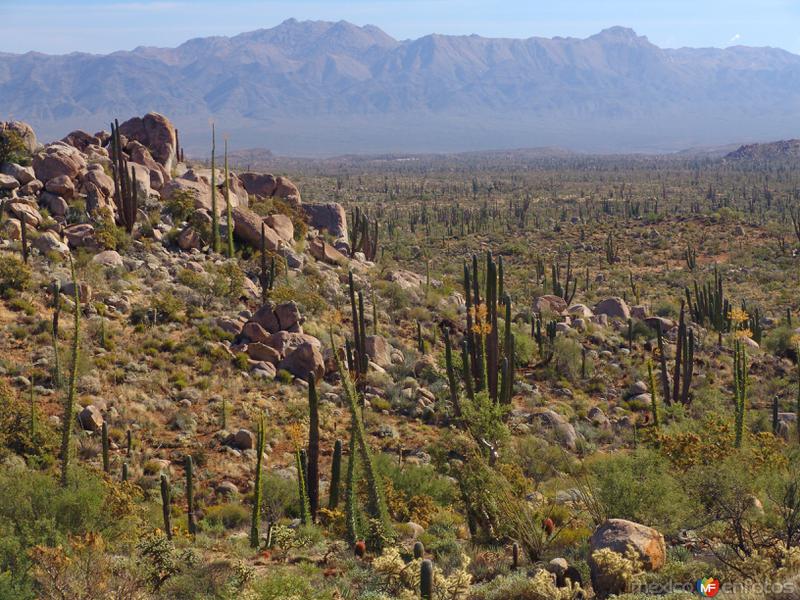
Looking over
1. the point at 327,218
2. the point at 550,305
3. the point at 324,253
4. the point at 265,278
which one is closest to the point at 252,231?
the point at 324,253

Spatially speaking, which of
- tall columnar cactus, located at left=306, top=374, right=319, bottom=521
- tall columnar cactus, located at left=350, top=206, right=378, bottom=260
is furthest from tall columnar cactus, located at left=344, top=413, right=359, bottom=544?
tall columnar cactus, located at left=350, top=206, right=378, bottom=260

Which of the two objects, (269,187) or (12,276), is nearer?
(12,276)

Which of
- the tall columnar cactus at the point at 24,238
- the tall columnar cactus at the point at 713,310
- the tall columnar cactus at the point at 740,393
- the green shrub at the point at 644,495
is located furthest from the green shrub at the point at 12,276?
the tall columnar cactus at the point at 713,310

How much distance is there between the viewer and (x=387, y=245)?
2306 inches

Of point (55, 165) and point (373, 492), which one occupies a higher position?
point (55, 165)

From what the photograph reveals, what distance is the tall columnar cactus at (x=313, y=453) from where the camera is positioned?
1444 cm

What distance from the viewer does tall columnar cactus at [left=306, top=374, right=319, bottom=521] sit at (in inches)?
569

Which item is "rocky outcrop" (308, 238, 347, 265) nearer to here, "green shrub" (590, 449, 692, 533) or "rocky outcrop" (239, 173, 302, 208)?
"rocky outcrop" (239, 173, 302, 208)

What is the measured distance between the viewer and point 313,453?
14555mm

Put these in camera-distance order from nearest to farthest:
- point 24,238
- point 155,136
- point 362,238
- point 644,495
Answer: point 644,495
point 24,238
point 155,136
point 362,238

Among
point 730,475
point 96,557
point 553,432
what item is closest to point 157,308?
point 553,432

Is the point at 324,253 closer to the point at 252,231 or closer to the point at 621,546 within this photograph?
the point at 252,231

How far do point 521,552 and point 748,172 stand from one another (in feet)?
440

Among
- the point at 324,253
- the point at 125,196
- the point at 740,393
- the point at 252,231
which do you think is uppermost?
the point at 125,196
